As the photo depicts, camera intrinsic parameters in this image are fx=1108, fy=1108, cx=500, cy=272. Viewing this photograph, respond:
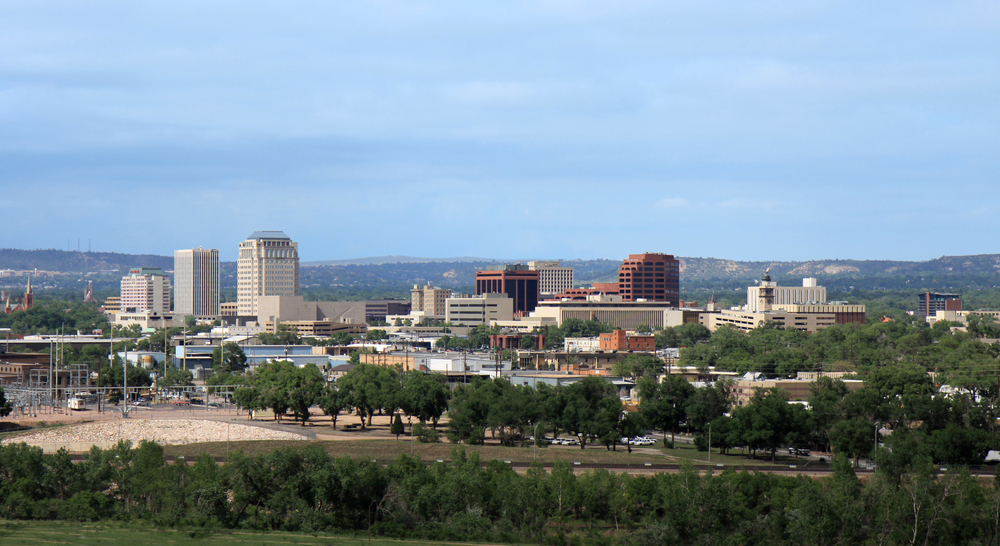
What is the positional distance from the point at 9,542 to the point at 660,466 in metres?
40.4

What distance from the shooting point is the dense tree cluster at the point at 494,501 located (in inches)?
2181

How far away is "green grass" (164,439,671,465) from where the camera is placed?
76.6 m

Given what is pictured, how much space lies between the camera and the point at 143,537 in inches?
2026

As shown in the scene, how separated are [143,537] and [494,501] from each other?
17.7m

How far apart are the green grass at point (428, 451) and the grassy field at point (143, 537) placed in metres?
20.2

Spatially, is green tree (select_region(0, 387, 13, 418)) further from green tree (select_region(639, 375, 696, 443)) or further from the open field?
green tree (select_region(639, 375, 696, 443))

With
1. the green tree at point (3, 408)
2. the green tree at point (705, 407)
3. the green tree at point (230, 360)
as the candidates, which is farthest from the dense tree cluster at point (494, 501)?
the green tree at point (230, 360)

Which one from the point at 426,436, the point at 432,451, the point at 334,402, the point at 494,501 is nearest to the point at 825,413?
the point at 432,451

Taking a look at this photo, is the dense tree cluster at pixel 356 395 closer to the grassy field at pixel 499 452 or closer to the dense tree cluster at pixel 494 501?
the grassy field at pixel 499 452

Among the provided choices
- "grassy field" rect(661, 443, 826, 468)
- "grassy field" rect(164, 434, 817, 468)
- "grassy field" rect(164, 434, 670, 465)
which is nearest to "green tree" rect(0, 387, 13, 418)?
"grassy field" rect(164, 434, 670, 465)

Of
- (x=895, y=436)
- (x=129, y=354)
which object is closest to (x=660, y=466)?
(x=895, y=436)

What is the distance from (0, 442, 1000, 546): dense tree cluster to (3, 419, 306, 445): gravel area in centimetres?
2286

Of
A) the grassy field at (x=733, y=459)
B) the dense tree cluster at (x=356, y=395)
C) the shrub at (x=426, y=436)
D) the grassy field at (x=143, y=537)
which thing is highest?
the dense tree cluster at (x=356, y=395)

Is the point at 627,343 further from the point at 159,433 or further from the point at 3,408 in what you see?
the point at 3,408
